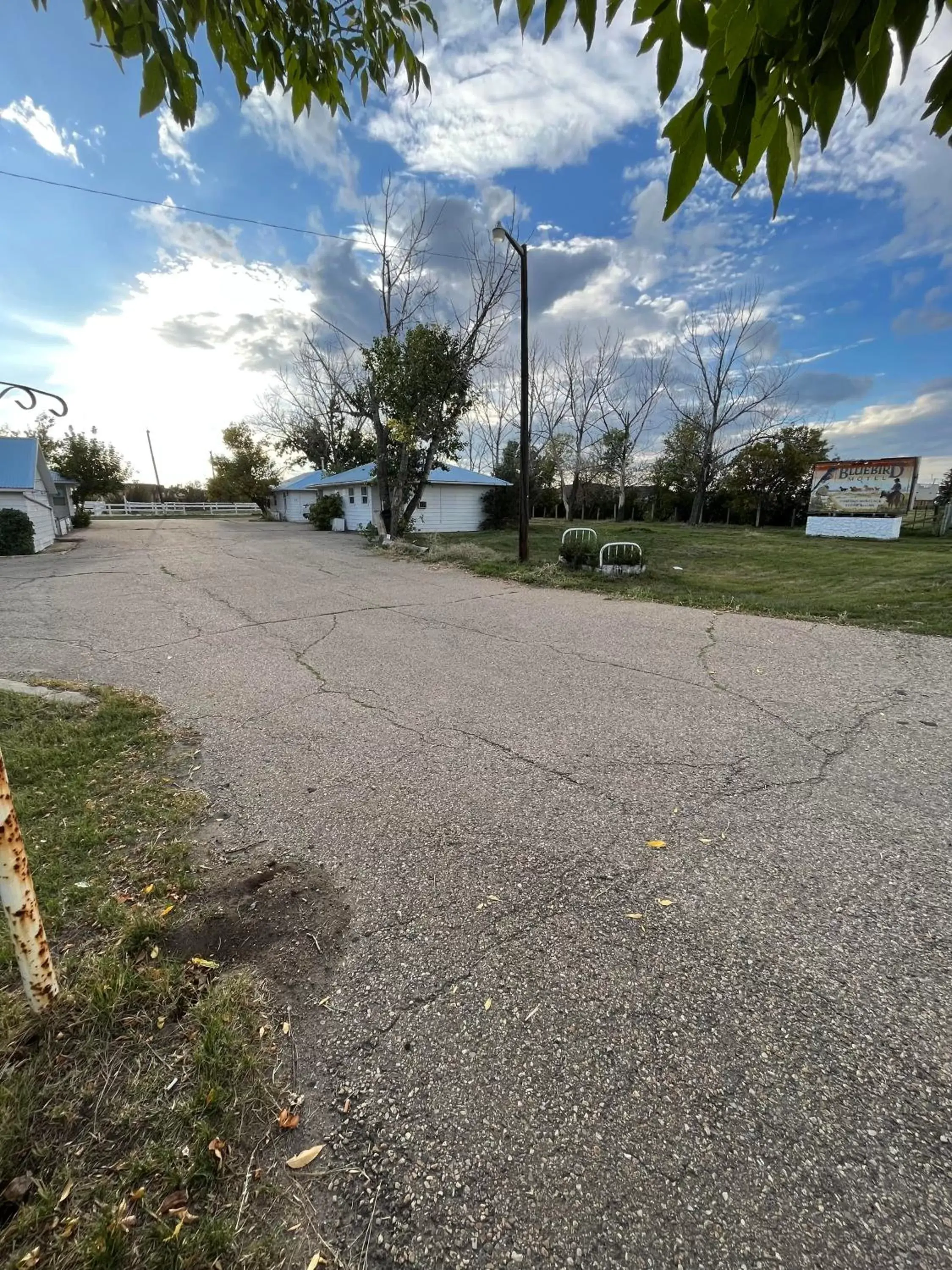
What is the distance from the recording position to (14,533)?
53.9ft

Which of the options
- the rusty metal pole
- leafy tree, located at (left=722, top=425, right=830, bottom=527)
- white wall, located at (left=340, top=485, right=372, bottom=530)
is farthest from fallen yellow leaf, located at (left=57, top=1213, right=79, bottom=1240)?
leafy tree, located at (left=722, top=425, right=830, bottom=527)

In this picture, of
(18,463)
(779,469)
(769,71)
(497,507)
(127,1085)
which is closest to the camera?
(769,71)

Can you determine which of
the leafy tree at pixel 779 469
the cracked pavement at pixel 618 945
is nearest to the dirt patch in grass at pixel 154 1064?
the cracked pavement at pixel 618 945

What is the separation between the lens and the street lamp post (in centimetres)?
1117

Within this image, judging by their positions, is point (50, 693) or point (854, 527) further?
point (854, 527)

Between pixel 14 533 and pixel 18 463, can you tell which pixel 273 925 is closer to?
pixel 14 533

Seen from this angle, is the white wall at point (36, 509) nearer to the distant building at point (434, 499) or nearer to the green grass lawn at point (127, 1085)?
the distant building at point (434, 499)

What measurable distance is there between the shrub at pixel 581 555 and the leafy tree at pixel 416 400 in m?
7.54

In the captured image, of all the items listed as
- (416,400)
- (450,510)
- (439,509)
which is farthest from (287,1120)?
(450,510)

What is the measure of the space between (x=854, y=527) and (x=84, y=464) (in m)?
38.7

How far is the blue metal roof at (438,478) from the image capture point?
23.8 meters

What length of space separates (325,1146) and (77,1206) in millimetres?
547

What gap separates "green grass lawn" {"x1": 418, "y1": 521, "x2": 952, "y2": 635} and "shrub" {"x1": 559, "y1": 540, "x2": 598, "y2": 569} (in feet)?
1.01

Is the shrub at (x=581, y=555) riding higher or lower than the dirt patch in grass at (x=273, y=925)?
higher
